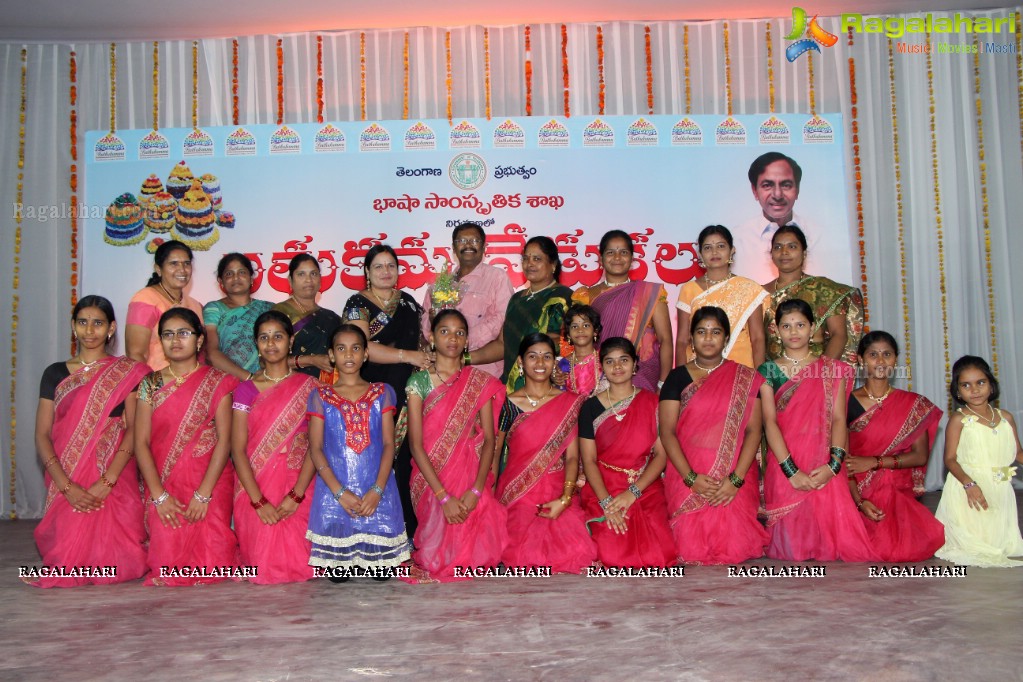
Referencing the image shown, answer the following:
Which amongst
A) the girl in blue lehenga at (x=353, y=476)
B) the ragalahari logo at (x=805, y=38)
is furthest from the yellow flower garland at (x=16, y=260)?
the ragalahari logo at (x=805, y=38)

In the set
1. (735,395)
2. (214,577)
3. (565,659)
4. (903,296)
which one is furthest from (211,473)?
(903,296)

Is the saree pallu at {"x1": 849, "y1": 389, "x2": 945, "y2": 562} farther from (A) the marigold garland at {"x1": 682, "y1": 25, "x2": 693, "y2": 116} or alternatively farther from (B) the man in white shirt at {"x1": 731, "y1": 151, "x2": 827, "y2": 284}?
(A) the marigold garland at {"x1": 682, "y1": 25, "x2": 693, "y2": 116}

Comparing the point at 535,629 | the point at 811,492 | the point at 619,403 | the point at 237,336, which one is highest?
the point at 237,336

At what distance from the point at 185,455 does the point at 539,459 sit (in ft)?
4.81

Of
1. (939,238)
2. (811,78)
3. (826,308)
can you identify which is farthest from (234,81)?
(939,238)

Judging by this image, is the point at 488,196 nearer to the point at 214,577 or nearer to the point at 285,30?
the point at 285,30

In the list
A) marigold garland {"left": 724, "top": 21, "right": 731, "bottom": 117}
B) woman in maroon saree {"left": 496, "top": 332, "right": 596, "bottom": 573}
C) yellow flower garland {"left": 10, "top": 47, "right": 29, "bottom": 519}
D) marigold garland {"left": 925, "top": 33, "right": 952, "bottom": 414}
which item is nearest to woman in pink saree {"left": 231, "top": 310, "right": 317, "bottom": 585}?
woman in maroon saree {"left": 496, "top": 332, "right": 596, "bottom": 573}

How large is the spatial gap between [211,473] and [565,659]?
1.84 metres

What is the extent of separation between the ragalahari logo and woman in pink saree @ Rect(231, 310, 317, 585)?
393 centimetres

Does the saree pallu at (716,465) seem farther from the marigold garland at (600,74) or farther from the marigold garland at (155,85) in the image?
the marigold garland at (155,85)

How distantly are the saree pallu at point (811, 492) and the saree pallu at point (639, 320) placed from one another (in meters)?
0.57

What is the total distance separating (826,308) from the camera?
4305mm

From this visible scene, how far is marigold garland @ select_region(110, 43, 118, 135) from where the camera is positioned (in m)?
5.95

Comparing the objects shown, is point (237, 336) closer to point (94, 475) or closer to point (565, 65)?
point (94, 475)
